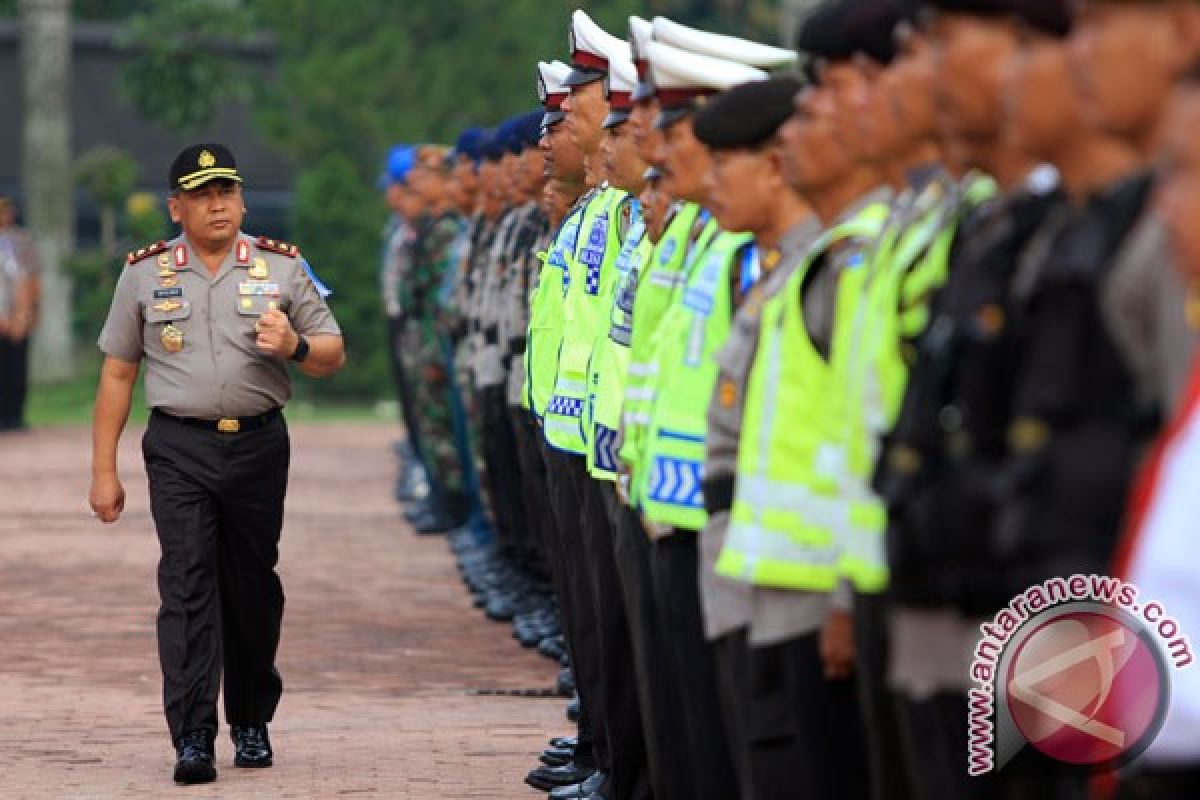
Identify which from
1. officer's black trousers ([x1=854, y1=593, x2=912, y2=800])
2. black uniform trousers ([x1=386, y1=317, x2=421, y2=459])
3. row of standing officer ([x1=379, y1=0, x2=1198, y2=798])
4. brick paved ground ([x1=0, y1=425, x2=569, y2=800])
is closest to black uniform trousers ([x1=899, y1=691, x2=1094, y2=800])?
row of standing officer ([x1=379, y1=0, x2=1198, y2=798])

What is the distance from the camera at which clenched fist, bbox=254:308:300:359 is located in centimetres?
1039

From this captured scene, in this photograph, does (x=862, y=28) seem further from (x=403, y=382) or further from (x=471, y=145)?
(x=403, y=382)

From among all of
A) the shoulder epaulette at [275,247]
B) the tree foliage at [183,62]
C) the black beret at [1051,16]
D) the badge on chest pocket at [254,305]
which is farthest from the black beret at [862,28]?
the tree foliage at [183,62]

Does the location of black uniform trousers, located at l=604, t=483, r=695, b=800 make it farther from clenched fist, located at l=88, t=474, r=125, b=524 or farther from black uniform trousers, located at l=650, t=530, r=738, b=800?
clenched fist, located at l=88, t=474, r=125, b=524

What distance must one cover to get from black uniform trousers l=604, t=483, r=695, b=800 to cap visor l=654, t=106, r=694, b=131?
1.05 m

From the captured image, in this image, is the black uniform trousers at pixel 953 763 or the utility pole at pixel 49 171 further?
the utility pole at pixel 49 171

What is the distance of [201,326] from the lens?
10.5 meters

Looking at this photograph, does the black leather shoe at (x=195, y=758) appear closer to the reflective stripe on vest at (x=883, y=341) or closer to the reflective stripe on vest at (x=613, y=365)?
the reflective stripe on vest at (x=613, y=365)

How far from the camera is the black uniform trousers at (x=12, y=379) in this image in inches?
1163

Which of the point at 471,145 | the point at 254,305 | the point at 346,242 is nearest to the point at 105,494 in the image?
the point at 254,305

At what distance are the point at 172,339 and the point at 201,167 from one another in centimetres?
60

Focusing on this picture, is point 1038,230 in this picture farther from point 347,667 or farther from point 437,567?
point 437,567

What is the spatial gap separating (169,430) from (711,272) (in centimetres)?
344

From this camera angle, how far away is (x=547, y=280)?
10.9 metres
